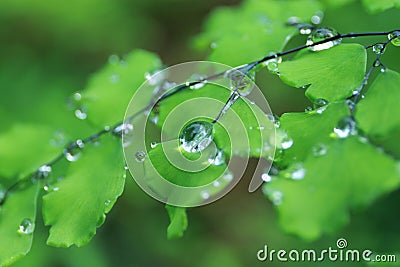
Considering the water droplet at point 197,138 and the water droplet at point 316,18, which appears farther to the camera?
the water droplet at point 316,18

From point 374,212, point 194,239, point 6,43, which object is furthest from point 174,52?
point 374,212

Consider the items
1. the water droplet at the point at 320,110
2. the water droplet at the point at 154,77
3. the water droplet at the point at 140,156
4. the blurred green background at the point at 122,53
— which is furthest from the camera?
the blurred green background at the point at 122,53

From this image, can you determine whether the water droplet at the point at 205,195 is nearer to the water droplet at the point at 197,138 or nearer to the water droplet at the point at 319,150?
the water droplet at the point at 197,138

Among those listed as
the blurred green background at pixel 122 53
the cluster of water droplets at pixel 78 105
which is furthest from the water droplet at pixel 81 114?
the blurred green background at pixel 122 53

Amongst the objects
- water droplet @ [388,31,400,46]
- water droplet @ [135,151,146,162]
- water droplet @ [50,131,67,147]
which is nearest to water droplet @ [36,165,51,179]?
water droplet @ [50,131,67,147]

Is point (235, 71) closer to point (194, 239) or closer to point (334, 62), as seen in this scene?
point (334, 62)

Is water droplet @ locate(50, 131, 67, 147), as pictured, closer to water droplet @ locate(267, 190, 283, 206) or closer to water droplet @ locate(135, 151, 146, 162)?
water droplet @ locate(135, 151, 146, 162)
